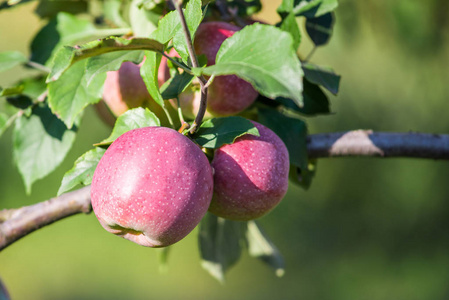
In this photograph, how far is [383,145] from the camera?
80 cm

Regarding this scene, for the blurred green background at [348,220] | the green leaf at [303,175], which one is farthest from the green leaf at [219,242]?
the blurred green background at [348,220]

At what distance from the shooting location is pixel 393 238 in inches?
84.2

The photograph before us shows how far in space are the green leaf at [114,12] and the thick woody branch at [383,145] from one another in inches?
14.1

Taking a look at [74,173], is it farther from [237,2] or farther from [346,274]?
[346,274]

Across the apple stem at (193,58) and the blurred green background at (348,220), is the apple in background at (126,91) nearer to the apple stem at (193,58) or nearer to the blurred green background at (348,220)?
the apple stem at (193,58)

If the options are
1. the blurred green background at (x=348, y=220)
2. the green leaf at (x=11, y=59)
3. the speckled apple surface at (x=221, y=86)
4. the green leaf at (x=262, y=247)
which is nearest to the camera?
the speckled apple surface at (x=221, y=86)

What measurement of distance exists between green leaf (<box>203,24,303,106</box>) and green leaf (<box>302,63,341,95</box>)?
22 centimetres

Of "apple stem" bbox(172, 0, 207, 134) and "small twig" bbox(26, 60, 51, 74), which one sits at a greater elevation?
"apple stem" bbox(172, 0, 207, 134)

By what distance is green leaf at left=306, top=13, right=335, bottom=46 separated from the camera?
819 millimetres

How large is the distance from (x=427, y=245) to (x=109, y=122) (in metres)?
1.64

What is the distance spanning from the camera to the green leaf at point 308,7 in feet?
2.21

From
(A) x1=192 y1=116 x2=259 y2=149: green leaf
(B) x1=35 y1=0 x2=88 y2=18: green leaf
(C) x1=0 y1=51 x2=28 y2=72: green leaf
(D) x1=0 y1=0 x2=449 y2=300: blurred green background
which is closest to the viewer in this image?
(A) x1=192 y1=116 x2=259 y2=149: green leaf

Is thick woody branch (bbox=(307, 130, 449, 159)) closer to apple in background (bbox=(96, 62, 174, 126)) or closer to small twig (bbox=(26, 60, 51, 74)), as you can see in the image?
apple in background (bbox=(96, 62, 174, 126))

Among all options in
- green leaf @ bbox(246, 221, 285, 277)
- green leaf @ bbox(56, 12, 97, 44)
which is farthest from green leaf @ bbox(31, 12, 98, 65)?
green leaf @ bbox(246, 221, 285, 277)
